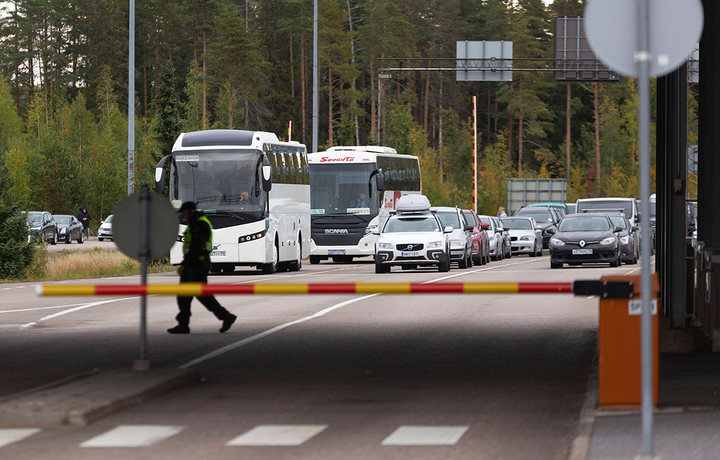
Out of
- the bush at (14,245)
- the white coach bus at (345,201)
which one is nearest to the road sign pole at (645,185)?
the bush at (14,245)

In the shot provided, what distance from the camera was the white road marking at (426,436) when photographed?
8531mm

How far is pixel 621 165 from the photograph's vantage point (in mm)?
103312

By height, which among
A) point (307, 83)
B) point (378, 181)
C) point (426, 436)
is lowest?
point (426, 436)

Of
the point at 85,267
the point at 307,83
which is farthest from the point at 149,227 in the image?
the point at 307,83

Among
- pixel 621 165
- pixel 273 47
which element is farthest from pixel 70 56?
pixel 621 165

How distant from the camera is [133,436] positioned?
28.8 ft

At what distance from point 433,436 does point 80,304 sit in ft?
49.7

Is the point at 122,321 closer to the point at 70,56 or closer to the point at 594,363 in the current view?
the point at 594,363

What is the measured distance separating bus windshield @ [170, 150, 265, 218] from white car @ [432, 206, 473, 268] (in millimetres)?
6654

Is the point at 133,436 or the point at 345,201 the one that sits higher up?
the point at 345,201

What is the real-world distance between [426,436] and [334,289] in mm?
1538

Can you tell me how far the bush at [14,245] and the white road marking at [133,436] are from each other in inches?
872

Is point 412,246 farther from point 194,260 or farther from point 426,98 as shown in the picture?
point 426,98

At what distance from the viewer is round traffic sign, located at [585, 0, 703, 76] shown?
7.38 metres
